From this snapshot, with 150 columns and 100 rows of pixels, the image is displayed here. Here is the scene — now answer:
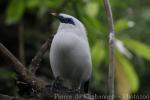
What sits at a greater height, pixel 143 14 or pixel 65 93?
pixel 143 14

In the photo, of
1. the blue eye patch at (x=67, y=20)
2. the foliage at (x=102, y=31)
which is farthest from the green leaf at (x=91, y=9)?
the blue eye patch at (x=67, y=20)

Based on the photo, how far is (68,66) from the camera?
1576 millimetres

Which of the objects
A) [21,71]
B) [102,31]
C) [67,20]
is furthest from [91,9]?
[21,71]

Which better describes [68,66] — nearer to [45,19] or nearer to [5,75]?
[5,75]

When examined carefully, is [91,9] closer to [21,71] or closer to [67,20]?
[67,20]

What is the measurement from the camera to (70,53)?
154cm

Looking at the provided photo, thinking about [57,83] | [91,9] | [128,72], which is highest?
[91,9]

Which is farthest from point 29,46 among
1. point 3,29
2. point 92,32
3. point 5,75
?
point 92,32

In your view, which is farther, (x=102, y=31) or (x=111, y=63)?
(x=102, y=31)

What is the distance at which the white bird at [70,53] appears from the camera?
5.06 ft

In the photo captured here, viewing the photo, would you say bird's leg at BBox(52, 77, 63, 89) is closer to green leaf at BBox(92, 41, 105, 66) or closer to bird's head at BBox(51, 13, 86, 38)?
bird's head at BBox(51, 13, 86, 38)

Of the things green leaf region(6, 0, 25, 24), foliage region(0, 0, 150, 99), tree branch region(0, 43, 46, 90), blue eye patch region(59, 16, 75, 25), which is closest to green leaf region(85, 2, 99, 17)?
foliage region(0, 0, 150, 99)

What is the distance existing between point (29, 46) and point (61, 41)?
185 cm

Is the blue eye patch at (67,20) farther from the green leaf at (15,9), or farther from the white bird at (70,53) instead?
the green leaf at (15,9)
